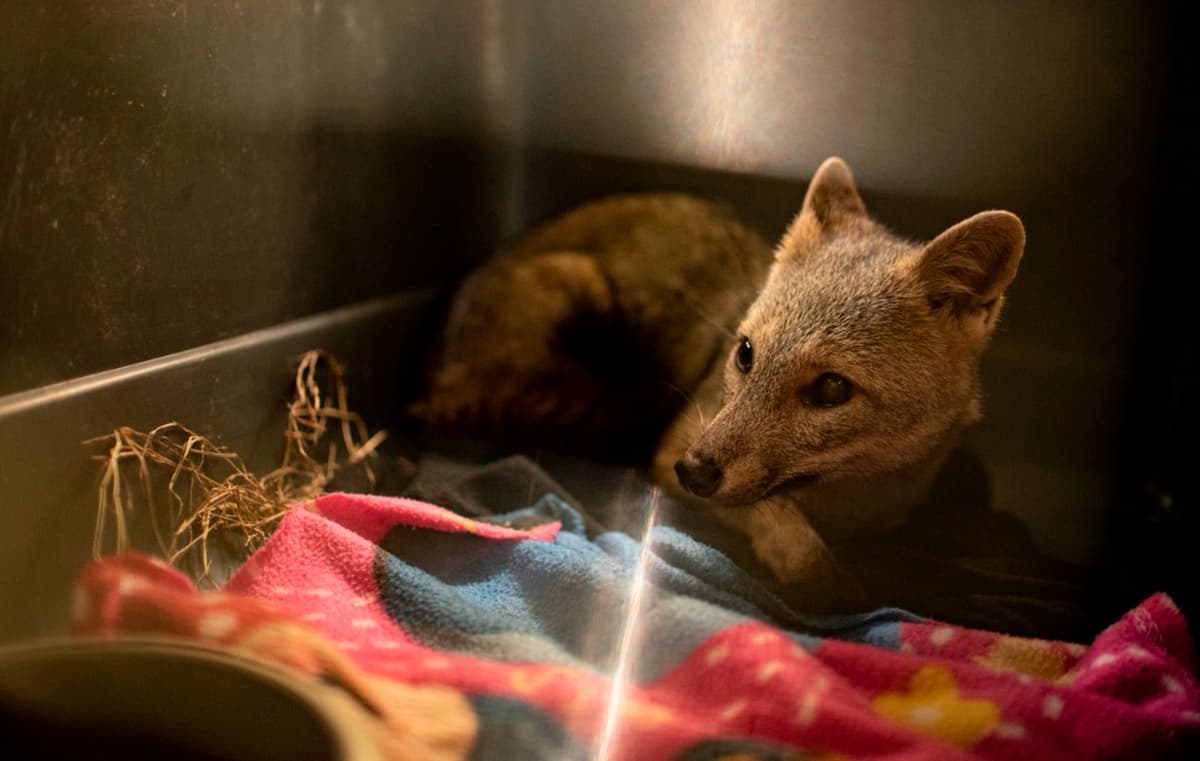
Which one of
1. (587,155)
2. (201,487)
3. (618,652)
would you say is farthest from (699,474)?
(587,155)

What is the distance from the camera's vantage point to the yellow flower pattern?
1.07 m

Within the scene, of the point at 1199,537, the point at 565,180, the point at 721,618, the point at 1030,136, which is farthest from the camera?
the point at 565,180

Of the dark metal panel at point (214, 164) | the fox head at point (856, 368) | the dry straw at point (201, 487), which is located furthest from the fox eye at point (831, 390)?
the dark metal panel at point (214, 164)

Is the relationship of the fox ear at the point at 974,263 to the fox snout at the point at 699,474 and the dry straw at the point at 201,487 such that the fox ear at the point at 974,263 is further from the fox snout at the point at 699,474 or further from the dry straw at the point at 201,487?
the dry straw at the point at 201,487

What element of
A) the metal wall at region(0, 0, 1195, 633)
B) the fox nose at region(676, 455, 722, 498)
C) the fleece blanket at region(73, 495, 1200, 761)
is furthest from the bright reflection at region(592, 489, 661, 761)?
the metal wall at region(0, 0, 1195, 633)

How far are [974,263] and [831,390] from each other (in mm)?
322

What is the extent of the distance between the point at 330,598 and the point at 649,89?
1.24 metres

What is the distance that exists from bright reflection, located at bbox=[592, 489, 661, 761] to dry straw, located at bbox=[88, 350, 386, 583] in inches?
23.8

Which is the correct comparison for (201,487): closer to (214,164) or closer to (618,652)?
(214,164)

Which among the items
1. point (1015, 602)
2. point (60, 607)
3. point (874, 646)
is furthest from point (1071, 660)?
point (60, 607)

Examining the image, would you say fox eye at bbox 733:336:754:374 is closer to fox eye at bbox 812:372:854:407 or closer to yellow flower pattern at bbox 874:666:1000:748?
fox eye at bbox 812:372:854:407

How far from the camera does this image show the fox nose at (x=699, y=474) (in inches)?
60.6

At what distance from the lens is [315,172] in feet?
6.61

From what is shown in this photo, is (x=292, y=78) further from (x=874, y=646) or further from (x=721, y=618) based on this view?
(x=874, y=646)
